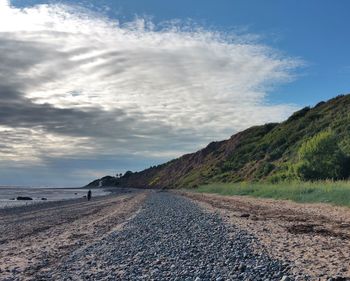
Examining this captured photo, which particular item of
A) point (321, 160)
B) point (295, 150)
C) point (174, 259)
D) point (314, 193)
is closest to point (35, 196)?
point (295, 150)

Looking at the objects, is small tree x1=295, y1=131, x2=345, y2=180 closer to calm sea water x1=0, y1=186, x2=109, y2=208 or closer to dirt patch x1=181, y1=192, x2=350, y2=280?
dirt patch x1=181, y1=192, x2=350, y2=280

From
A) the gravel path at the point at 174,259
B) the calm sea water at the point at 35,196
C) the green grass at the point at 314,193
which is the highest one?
the calm sea water at the point at 35,196

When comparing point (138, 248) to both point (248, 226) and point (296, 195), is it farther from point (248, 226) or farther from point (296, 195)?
point (296, 195)

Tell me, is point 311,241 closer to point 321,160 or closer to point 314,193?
point 314,193

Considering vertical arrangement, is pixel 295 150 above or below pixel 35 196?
above

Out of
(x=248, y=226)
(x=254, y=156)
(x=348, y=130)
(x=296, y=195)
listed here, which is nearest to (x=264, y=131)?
(x=254, y=156)

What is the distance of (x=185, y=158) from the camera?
165 m

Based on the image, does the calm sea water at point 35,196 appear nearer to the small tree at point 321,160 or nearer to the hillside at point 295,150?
the hillside at point 295,150

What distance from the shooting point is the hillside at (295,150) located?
45.9m

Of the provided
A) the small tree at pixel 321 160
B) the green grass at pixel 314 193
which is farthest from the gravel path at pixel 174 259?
the small tree at pixel 321 160

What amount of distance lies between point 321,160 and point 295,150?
21.6 m

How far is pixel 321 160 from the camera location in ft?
150

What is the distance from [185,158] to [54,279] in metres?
155

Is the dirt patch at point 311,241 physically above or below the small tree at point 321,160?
below
